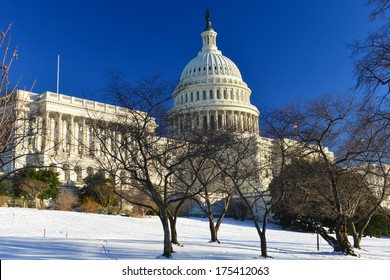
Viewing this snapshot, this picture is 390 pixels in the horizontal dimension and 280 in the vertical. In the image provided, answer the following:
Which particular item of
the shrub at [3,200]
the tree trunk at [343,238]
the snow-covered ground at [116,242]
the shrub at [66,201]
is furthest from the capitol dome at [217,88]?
the tree trunk at [343,238]

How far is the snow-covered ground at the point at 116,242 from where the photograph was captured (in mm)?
19469

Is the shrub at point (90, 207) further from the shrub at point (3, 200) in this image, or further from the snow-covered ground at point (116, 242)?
the shrub at point (3, 200)

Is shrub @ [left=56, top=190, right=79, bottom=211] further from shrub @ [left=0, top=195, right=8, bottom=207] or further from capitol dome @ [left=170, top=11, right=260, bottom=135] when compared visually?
capitol dome @ [left=170, top=11, right=260, bottom=135]

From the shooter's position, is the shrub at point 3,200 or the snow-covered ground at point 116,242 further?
the shrub at point 3,200

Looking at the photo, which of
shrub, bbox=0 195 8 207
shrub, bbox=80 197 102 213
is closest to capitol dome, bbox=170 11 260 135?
shrub, bbox=80 197 102 213

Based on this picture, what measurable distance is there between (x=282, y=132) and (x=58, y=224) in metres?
22.5

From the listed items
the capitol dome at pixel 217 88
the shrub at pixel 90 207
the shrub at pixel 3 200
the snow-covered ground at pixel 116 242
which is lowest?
the snow-covered ground at pixel 116 242

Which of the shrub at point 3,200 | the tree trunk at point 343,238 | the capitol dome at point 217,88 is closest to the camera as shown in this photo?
the tree trunk at point 343,238

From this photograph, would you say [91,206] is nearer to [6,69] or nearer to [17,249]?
[17,249]

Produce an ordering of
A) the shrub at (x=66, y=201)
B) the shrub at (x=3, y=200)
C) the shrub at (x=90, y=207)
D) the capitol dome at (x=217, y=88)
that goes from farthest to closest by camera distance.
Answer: the capitol dome at (x=217, y=88) → the shrub at (x=66, y=201) → the shrub at (x=90, y=207) → the shrub at (x=3, y=200)

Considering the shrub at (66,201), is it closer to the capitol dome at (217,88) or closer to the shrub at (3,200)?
the shrub at (3,200)

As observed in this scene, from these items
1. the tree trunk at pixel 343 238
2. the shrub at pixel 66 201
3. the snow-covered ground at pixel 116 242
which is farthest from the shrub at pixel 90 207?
the tree trunk at pixel 343 238

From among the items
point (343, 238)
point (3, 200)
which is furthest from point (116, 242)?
point (3, 200)

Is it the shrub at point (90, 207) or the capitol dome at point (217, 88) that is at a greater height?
the capitol dome at point (217, 88)
